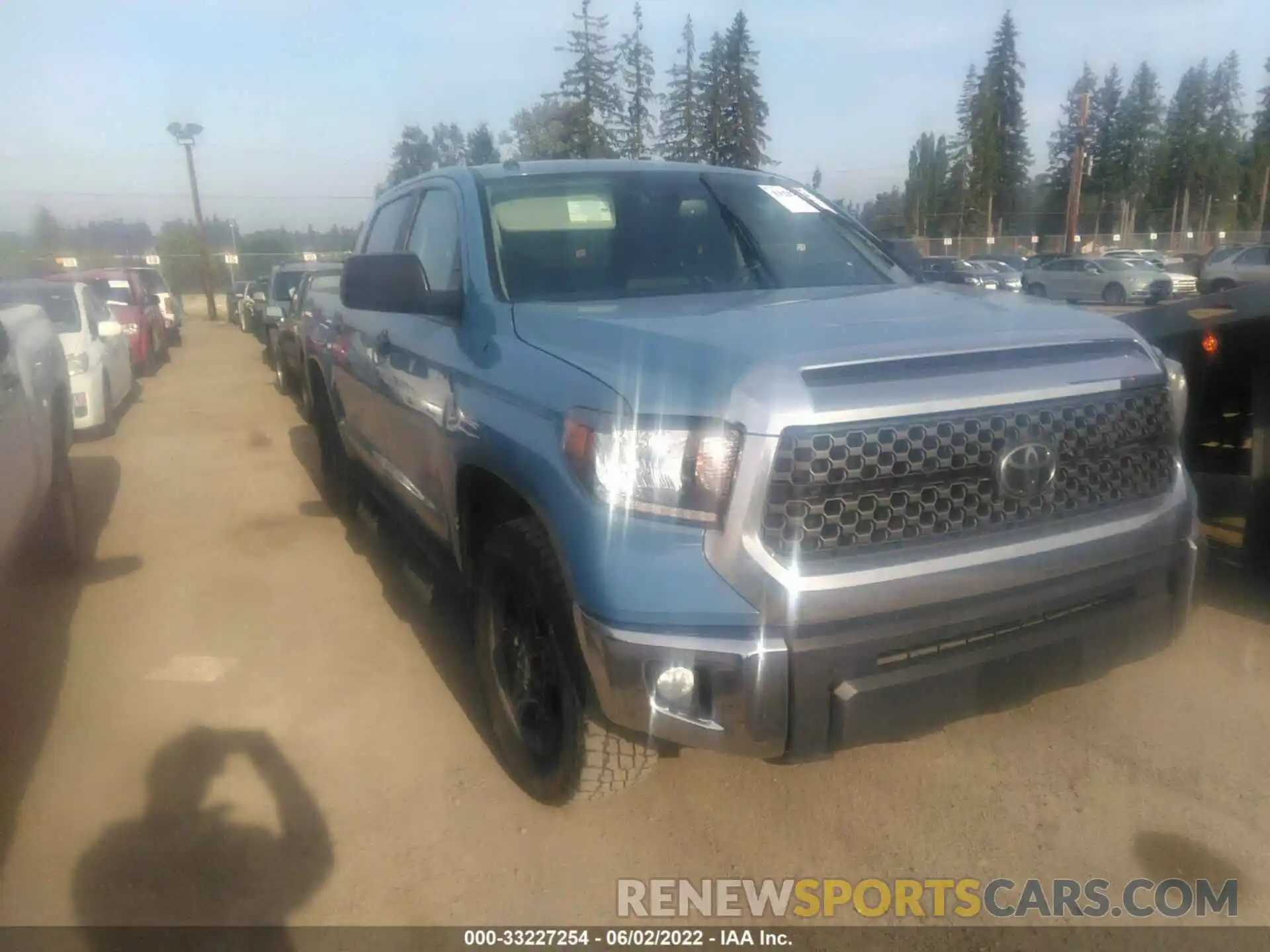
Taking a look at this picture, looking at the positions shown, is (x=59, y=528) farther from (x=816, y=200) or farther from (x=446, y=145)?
(x=446, y=145)

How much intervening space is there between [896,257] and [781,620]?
7.81ft

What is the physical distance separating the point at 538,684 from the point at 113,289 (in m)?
15.0

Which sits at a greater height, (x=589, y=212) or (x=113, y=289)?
(x=589, y=212)

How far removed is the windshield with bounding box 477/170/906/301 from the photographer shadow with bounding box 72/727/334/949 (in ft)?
6.07

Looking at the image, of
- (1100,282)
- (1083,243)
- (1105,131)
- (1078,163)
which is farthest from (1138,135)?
(1100,282)

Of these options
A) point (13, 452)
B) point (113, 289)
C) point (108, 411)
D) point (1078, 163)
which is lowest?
point (108, 411)

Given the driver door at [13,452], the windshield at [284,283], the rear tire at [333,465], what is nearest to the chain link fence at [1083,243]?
the windshield at [284,283]

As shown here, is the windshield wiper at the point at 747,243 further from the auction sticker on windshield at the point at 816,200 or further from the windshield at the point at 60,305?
the windshield at the point at 60,305

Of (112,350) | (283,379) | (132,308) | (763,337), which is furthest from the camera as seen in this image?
(132,308)

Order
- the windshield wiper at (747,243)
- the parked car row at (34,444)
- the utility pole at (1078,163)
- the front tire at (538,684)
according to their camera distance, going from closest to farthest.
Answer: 1. the front tire at (538,684)
2. the windshield wiper at (747,243)
3. the parked car row at (34,444)
4. the utility pole at (1078,163)

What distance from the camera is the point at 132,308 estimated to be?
14789mm

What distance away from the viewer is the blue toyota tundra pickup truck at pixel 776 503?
227 centimetres

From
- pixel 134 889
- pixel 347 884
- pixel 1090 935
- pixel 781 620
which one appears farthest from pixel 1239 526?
pixel 134 889

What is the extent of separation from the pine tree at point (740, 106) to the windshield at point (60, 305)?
28.3m
